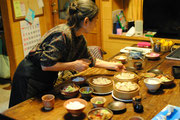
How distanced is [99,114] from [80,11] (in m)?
0.82

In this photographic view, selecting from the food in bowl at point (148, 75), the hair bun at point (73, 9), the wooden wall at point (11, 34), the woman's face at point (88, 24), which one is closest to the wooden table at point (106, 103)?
the food in bowl at point (148, 75)

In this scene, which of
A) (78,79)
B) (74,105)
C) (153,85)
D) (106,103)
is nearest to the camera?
(74,105)

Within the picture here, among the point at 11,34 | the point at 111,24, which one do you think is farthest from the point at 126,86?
the point at 11,34

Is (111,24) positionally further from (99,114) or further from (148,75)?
(99,114)

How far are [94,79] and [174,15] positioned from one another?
2.13 m

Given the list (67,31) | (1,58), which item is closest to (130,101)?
(67,31)

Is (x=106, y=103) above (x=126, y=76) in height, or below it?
below

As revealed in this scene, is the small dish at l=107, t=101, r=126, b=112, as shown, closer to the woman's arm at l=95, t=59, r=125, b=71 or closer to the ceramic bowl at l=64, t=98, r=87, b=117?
the ceramic bowl at l=64, t=98, r=87, b=117

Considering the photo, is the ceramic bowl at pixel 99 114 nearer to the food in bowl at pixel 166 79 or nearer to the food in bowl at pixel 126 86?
the food in bowl at pixel 126 86

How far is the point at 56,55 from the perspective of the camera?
1730mm

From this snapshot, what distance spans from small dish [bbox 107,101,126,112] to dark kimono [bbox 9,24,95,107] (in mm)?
533

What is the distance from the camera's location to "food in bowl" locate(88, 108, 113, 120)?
1411mm

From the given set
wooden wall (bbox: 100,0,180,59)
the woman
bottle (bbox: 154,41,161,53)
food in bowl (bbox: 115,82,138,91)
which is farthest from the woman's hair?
wooden wall (bbox: 100,0,180,59)

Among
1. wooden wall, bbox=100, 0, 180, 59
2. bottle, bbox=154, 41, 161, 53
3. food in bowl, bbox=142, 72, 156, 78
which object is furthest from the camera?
wooden wall, bbox=100, 0, 180, 59
